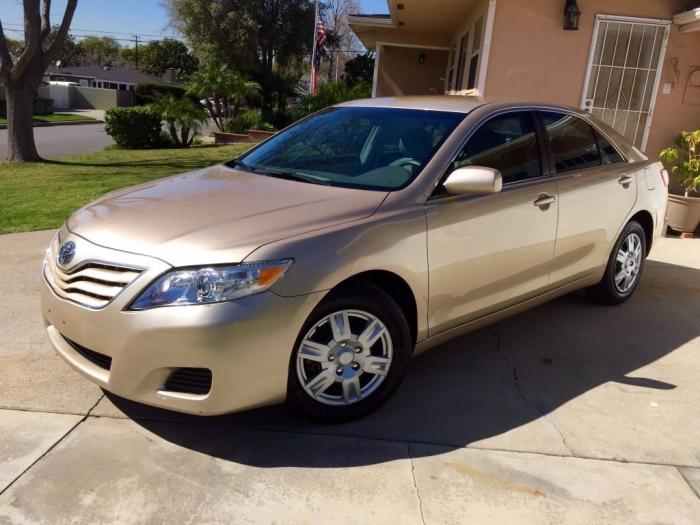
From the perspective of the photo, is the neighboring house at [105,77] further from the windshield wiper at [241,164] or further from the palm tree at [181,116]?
the windshield wiper at [241,164]

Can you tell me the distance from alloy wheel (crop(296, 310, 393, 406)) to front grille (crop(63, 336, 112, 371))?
88cm

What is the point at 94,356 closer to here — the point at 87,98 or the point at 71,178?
the point at 71,178

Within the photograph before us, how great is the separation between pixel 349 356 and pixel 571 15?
6983 mm

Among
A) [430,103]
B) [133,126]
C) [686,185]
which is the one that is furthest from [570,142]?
[133,126]

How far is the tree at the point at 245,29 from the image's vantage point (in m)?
32.7

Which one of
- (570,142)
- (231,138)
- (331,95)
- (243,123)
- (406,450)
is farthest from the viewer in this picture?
(243,123)

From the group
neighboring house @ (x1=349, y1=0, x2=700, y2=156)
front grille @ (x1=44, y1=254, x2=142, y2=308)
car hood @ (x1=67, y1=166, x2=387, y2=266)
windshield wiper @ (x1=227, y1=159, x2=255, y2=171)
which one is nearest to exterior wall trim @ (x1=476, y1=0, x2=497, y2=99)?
neighboring house @ (x1=349, y1=0, x2=700, y2=156)

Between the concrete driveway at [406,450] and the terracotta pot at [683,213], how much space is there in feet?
13.9

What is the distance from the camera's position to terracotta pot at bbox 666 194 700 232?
7.88m

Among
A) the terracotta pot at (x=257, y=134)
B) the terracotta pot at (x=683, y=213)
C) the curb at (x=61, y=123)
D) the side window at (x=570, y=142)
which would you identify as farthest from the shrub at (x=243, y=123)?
the side window at (x=570, y=142)

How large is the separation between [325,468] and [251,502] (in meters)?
0.39

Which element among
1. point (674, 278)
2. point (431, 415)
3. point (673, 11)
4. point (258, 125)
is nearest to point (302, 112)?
point (258, 125)

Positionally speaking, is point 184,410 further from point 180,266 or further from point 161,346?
point 180,266

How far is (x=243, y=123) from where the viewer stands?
21703 millimetres
